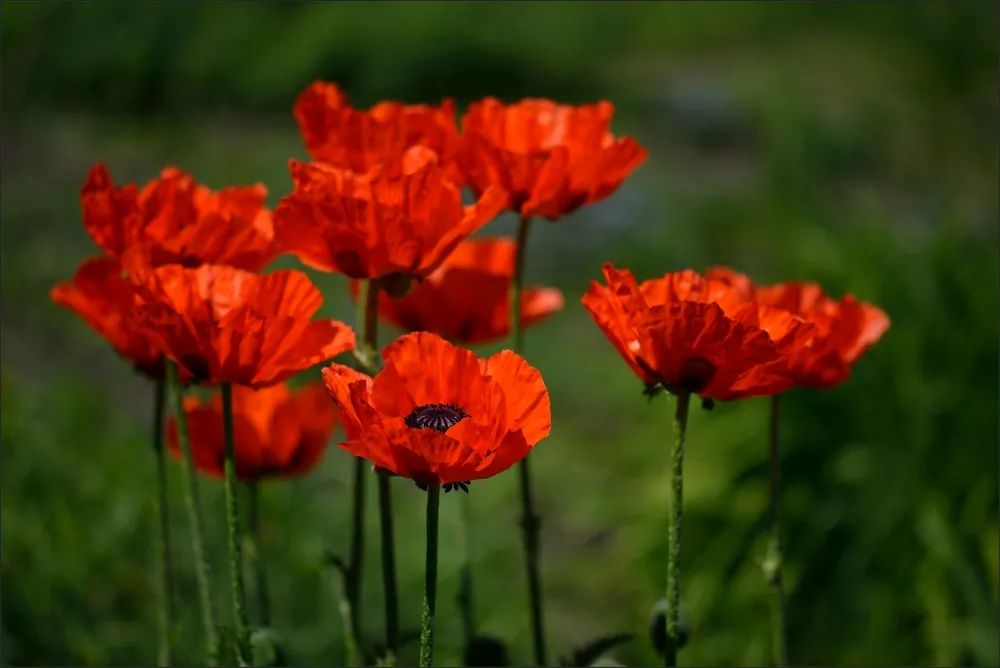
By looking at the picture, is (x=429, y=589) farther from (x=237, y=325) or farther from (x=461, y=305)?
(x=461, y=305)

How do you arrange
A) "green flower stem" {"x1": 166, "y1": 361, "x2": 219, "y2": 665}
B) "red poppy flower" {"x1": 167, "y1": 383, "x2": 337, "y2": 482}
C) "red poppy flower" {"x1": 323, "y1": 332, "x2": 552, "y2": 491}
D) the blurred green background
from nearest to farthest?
"red poppy flower" {"x1": 323, "y1": 332, "x2": 552, "y2": 491}, "green flower stem" {"x1": 166, "y1": 361, "x2": 219, "y2": 665}, "red poppy flower" {"x1": 167, "y1": 383, "x2": 337, "y2": 482}, the blurred green background

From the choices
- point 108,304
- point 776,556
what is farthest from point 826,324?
point 108,304

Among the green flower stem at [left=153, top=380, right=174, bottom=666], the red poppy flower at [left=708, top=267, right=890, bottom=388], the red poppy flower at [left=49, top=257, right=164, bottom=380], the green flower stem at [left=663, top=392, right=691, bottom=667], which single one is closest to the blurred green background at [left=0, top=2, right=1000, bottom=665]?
the green flower stem at [left=153, top=380, right=174, bottom=666]

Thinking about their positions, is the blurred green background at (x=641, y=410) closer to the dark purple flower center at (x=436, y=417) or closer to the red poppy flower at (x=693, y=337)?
the dark purple flower center at (x=436, y=417)

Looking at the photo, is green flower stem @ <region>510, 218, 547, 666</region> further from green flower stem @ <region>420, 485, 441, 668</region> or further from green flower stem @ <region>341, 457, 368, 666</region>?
green flower stem @ <region>420, 485, 441, 668</region>

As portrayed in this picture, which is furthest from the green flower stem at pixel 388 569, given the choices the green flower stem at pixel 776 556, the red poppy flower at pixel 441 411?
the green flower stem at pixel 776 556

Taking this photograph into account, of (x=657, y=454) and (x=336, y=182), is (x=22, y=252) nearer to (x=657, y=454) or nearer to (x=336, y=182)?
(x=657, y=454)
